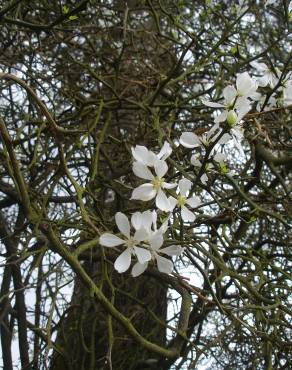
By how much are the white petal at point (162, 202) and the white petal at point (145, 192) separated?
1cm

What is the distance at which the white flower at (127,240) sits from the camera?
130cm

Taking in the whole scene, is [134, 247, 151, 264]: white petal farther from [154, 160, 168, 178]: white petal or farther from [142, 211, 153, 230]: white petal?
[154, 160, 168, 178]: white petal

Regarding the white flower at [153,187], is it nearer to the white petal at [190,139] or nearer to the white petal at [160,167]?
the white petal at [160,167]

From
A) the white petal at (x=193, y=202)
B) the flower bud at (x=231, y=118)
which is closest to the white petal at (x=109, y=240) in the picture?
the white petal at (x=193, y=202)

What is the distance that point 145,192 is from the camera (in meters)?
1.33

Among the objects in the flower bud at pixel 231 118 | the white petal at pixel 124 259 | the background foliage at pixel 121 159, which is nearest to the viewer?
the flower bud at pixel 231 118

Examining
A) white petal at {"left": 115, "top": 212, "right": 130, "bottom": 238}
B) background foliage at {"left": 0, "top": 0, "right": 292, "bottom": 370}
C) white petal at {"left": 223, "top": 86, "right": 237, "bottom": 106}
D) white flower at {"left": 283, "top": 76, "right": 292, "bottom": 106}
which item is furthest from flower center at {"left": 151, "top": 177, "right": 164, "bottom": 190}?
background foliage at {"left": 0, "top": 0, "right": 292, "bottom": 370}

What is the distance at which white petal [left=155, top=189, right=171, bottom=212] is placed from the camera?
1.32 meters

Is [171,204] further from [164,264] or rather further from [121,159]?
[121,159]

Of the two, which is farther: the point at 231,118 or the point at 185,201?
the point at 185,201

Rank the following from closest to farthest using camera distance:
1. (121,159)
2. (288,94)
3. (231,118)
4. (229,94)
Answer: (231,118) < (229,94) < (288,94) < (121,159)

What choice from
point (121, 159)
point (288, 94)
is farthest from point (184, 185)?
point (121, 159)

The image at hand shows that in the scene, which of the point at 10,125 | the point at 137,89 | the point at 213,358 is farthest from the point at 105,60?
the point at 213,358

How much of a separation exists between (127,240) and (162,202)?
13 cm
